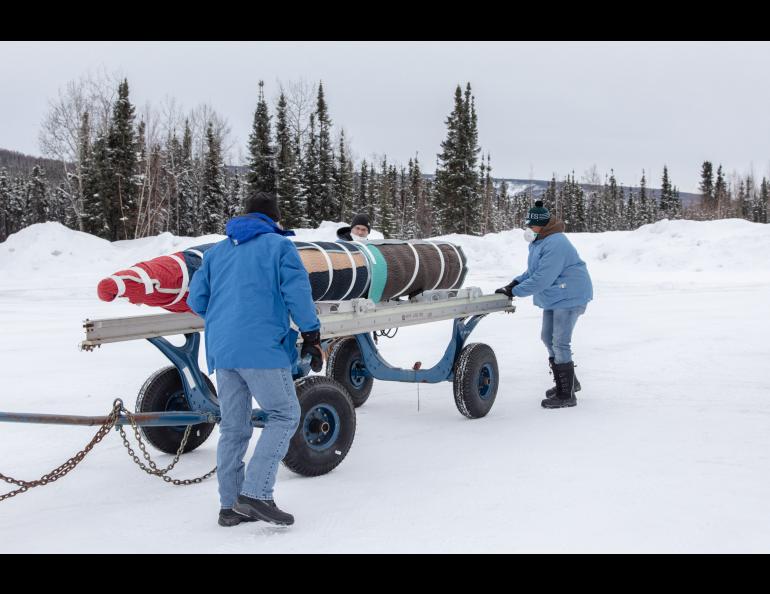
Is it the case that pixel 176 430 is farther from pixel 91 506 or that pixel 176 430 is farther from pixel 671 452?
pixel 671 452

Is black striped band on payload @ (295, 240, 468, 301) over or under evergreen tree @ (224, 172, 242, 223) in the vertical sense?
under

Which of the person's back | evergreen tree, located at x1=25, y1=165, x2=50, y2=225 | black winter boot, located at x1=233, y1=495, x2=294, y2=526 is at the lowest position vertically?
black winter boot, located at x1=233, y1=495, x2=294, y2=526

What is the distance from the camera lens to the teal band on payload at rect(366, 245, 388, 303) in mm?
6230

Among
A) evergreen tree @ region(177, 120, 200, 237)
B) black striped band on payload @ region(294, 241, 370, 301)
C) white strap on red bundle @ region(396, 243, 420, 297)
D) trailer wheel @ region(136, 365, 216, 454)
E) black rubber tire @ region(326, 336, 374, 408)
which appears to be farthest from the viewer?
evergreen tree @ region(177, 120, 200, 237)

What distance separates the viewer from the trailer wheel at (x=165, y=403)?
519cm

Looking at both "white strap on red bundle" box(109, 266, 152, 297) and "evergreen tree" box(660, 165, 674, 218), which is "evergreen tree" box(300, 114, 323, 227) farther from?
"evergreen tree" box(660, 165, 674, 218)

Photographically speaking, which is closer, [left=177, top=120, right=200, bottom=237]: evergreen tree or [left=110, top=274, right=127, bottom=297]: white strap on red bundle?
[left=110, top=274, right=127, bottom=297]: white strap on red bundle

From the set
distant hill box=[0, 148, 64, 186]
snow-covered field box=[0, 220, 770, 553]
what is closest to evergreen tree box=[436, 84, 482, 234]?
snow-covered field box=[0, 220, 770, 553]

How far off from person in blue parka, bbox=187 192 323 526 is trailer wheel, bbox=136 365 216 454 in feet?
4.79

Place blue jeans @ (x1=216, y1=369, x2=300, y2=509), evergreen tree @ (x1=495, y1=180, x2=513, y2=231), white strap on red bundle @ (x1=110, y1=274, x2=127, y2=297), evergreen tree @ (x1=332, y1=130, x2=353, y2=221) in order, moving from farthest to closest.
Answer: evergreen tree @ (x1=495, y1=180, x2=513, y2=231) → evergreen tree @ (x1=332, y1=130, x2=353, y2=221) → white strap on red bundle @ (x1=110, y1=274, x2=127, y2=297) → blue jeans @ (x1=216, y1=369, x2=300, y2=509)

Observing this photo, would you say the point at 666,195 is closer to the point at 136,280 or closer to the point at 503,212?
the point at 503,212

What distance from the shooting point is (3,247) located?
82.9 ft

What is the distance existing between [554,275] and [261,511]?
418 centimetres

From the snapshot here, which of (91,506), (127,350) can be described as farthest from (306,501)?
(127,350)
